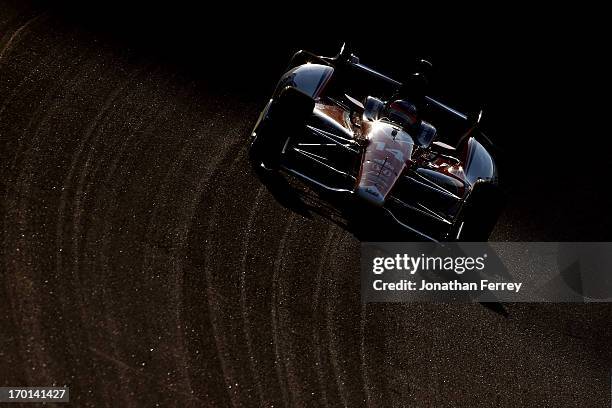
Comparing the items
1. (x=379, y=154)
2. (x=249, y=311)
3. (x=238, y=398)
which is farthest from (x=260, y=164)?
(x=238, y=398)

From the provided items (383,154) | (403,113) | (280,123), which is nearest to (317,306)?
(383,154)

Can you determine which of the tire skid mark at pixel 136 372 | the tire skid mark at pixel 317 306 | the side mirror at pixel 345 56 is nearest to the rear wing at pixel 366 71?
the side mirror at pixel 345 56

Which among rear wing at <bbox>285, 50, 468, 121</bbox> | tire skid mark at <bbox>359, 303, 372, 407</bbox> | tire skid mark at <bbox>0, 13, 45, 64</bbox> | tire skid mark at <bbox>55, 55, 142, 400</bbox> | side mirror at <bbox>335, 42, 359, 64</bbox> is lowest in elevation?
tire skid mark at <bbox>359, 303, 372, 407</bbox>

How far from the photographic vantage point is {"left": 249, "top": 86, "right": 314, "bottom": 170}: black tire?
7719 mm

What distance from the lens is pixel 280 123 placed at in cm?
780

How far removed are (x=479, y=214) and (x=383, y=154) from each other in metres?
1.21

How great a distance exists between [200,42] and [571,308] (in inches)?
226

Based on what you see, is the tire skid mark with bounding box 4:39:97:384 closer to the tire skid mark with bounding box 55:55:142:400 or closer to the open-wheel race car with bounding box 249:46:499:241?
the tire skid mark with bounding box 55:55:142:400

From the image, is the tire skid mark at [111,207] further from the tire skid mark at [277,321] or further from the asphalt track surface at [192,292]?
the tire skid mark at [277,321]

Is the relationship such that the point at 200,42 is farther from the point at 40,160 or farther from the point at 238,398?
the point at 238,398

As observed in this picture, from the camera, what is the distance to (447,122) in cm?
1020

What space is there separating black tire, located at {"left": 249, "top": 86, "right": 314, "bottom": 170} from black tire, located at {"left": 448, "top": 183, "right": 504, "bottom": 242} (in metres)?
1.98

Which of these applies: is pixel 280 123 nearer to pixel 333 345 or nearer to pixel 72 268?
pixel 333 345

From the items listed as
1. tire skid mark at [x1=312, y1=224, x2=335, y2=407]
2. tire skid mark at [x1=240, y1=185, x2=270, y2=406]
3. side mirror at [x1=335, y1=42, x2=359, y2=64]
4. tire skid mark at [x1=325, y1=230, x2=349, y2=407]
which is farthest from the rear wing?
tire skid mark at [x1=325, y1=230, x2=349, y2=407]
